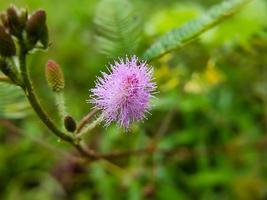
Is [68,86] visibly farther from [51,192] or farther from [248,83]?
[248,83]

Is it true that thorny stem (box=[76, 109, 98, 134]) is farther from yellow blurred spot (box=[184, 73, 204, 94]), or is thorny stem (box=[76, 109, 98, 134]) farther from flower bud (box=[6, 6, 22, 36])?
yellow blurred spot (box=[184, 73, 204, 94])

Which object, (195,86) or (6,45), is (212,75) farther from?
(6,45)

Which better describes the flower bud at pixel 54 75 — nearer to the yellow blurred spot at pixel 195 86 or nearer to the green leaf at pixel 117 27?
the green leaf at pixel 117 27

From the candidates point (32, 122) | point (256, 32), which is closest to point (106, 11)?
point (256, 32)

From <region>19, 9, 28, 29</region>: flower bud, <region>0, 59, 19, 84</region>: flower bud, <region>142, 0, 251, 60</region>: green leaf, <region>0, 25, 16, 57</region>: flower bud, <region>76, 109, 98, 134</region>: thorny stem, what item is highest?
<region>19, 9, 28, 29</region>: flower bud

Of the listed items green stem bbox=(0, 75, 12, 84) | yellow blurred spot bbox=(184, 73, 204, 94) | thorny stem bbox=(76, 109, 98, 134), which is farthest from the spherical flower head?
yellow blurred spot bbox=(184, 73, 204, 94)
